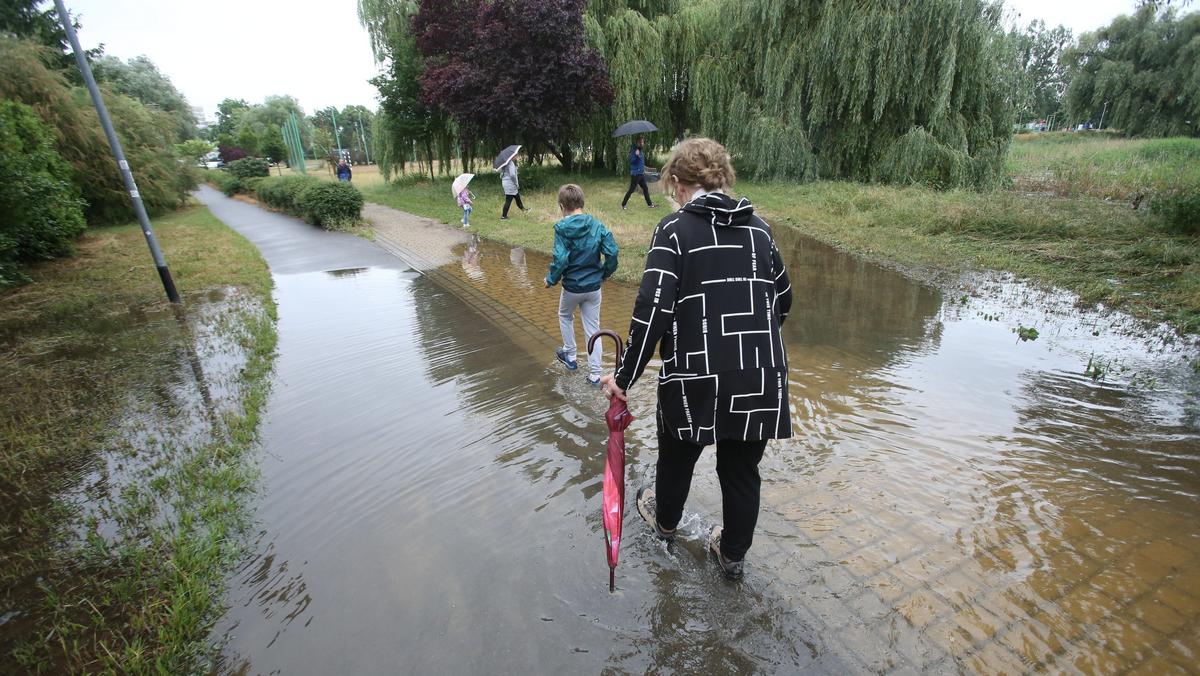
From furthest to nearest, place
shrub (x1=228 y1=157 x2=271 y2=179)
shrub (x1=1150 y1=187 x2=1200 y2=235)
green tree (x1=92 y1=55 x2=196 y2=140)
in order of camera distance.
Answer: green tree (x1=92 y1=55 x2=196 y2=140), shrub (x1=228 y1=157 x2=271 y2=179), shrub (x1=1150 y1=187 x2=1200 y2=235)

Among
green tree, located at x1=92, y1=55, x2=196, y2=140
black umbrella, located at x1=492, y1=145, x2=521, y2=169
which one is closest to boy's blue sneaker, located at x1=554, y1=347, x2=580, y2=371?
black umbrella, located at x1=492, y1=145, x2=521, y2=169

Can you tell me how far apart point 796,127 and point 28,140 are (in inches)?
685

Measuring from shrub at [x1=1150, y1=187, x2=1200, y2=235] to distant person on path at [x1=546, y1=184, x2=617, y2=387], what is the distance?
335 inches

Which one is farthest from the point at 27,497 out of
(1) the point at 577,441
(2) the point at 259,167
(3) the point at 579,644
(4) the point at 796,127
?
(2) the point at 259,167

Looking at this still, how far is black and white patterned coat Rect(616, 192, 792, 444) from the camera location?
2039 millimetres

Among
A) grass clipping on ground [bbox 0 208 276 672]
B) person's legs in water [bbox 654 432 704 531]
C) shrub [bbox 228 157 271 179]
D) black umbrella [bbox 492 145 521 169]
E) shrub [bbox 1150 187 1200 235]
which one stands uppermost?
shrub [bbox 228 157 271 179]

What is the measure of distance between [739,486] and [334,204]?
14159mm

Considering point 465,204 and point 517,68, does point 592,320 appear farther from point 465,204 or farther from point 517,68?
point 517,68

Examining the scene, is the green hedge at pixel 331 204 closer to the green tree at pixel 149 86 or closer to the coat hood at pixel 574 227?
the coat hood at pixel 574 227

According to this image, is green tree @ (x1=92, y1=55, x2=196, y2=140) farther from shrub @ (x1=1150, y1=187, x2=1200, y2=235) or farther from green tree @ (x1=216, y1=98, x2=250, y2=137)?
shrub @ (x1=1150, y1=187, x2=1200, y2=235)

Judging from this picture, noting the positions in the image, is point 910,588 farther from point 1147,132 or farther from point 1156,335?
point 1147,132

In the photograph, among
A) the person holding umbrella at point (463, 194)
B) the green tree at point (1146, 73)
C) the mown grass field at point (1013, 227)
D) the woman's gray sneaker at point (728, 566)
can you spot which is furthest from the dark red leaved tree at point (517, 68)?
the green tree at point (1146, 73)

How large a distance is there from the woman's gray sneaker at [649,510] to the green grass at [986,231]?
15.9 feet

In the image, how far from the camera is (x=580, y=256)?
428 centimetres
